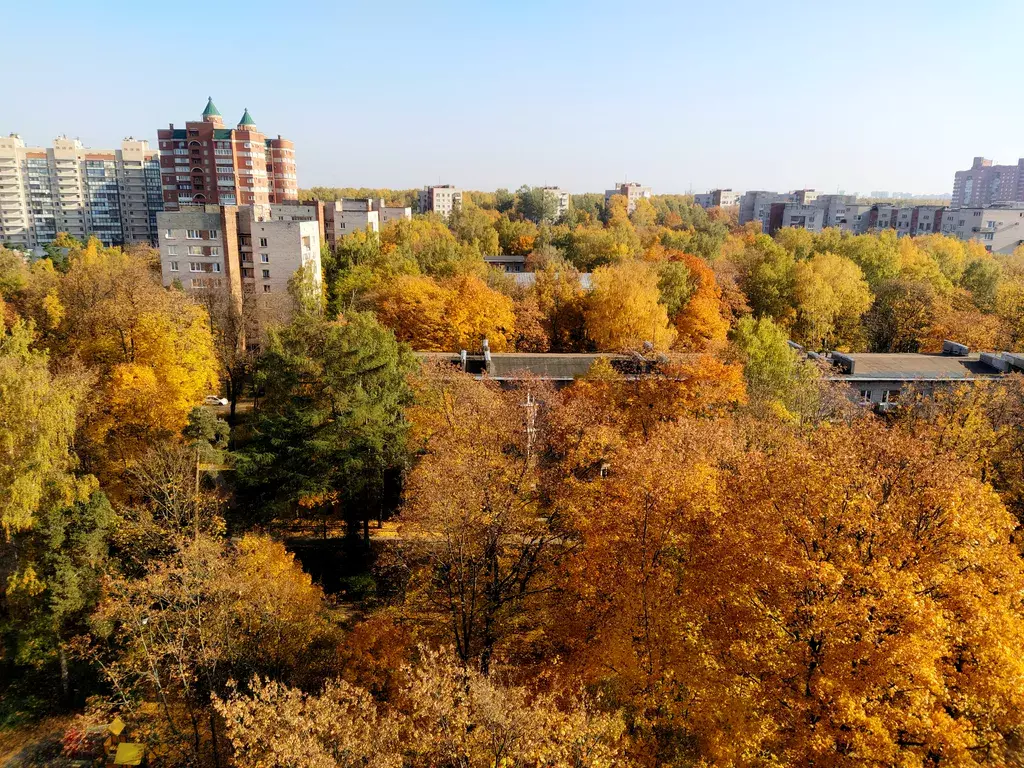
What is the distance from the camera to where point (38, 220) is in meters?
118

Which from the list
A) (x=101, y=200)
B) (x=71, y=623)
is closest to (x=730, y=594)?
(x=71, y=623)

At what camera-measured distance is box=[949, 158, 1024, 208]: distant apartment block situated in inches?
6703

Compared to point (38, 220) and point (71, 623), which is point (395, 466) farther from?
point (38, 220)

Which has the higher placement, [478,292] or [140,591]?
A: [478,292]

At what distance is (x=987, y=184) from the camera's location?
177 metres

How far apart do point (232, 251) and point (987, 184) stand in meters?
192

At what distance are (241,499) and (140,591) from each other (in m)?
9.20

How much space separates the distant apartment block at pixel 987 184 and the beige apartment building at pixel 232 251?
17185 cm

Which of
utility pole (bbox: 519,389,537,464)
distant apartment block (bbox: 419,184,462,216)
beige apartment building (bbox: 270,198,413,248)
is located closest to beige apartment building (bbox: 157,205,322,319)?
beige apartment building (bbox: 270,198,413,248)

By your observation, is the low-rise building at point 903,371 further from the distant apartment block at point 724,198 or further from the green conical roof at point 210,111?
the distant apartment block at point 724,198

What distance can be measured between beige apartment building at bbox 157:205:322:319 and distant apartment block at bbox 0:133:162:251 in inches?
2884

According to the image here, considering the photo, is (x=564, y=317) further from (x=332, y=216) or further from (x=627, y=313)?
(x=332, y=216)

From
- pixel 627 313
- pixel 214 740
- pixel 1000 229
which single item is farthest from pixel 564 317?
pixel 1000 229

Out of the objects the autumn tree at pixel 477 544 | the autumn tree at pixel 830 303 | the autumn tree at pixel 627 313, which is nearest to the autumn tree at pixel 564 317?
the autumn tree at pixel 627 313
